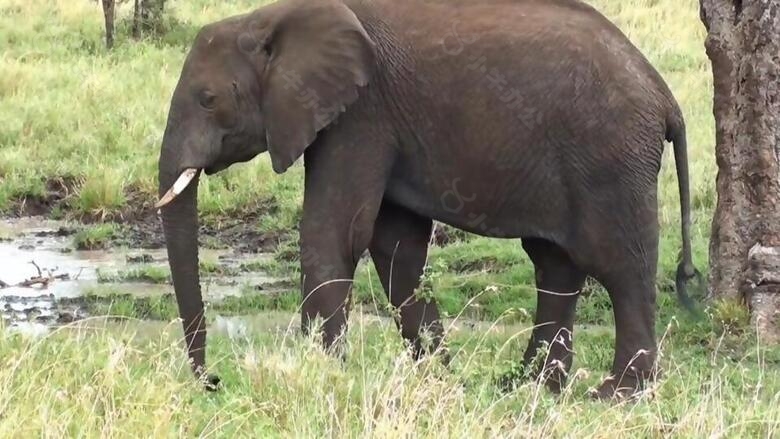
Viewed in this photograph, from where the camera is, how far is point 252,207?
36.2 feet

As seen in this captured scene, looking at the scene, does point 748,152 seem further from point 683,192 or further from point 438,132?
point 438,132

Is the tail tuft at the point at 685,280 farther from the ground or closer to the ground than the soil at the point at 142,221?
farther from the ground

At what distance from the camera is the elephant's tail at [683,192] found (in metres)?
6.52

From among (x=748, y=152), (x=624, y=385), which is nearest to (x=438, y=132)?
(x=624, y=385)

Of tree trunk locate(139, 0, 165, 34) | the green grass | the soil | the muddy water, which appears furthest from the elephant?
tree trunk locate(139, 0, 165, 34)

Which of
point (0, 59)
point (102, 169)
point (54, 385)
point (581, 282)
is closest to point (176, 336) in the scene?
point (581, 282)

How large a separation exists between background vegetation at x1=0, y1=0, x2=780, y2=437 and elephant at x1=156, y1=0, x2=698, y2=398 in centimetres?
39

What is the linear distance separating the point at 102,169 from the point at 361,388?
6789 millimetres

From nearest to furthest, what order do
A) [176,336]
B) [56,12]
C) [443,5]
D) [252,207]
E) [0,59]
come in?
1. [443,5]
2. [176,336]
3. [252,207]
4. [0,59]
5. [56,12]

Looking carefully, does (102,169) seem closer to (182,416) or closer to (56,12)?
(182,416)

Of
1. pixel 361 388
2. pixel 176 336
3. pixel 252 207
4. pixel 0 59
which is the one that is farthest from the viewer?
pixel 0 59

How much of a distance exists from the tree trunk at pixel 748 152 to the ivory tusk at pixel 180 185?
3.26 m

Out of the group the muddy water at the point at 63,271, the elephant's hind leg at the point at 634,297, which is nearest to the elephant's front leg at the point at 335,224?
the elephant's hind leg at the point at 634,297

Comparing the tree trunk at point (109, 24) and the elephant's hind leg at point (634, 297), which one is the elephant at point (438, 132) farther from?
the tree trunk at point (109, 24)
